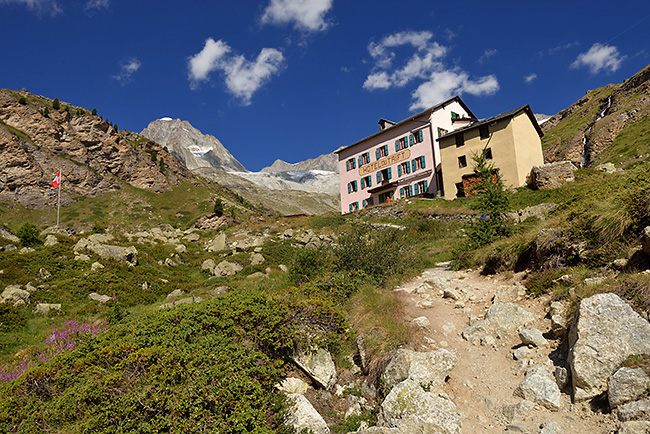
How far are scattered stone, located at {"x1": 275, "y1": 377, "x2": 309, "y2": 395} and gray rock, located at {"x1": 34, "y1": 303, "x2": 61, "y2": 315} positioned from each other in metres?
14.3

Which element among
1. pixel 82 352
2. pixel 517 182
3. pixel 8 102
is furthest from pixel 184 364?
pixel 8 102

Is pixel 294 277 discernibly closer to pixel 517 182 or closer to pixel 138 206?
pixel 517 182

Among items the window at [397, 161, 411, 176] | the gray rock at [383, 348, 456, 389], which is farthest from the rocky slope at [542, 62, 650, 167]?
the gray rock at [383, 348, 456, 389]

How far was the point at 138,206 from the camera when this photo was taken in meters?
68.4

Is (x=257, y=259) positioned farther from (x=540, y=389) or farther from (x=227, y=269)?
(x=540, y=389)

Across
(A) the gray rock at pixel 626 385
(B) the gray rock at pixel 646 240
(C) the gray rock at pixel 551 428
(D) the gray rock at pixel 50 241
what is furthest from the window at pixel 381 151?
(C) the gray rock at pixel 551 428

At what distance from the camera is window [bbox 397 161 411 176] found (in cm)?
4709

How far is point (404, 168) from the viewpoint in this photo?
4750cm

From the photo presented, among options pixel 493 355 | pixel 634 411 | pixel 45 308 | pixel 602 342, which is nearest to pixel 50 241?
pixel 45 308

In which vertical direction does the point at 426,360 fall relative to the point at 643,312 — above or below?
below

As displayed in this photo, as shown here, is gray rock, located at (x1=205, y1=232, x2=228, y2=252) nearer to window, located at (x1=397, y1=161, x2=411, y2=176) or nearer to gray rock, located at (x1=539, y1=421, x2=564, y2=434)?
window, located at (x1=397, y1=161, x2=411, y2=176)

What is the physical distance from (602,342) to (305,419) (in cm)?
507

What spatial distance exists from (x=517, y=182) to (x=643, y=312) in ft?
106

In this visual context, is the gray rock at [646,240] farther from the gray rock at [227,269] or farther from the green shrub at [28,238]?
the green shrub at [28,238]
